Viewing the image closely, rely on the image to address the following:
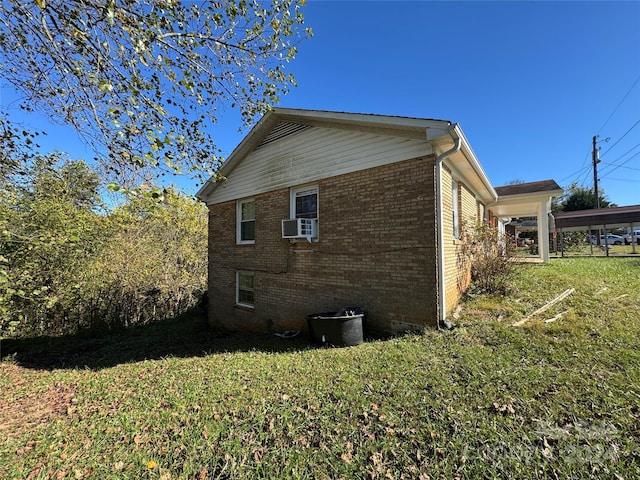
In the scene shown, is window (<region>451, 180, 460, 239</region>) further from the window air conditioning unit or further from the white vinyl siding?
the window air conditioning unit

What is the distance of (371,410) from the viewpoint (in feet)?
9.96

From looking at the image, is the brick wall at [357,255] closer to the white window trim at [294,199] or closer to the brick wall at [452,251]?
the white window trim at [294,199]

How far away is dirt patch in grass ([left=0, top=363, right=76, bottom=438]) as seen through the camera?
3.64 m

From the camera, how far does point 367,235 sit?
5879 millimetres

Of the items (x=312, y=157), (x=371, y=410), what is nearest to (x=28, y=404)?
(x=371, y=410)

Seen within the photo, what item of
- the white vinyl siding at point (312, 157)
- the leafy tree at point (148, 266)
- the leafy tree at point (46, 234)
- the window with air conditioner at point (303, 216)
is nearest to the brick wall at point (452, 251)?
the white vinyl siding at point (312, 157)

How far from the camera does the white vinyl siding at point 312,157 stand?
5629 mm

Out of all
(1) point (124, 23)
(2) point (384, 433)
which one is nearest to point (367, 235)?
(2) point (384, 433)

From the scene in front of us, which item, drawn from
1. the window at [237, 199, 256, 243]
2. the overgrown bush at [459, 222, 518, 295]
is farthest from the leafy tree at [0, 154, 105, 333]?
the overgrown bush at [459, 222, 518, 295]

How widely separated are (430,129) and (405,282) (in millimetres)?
2815

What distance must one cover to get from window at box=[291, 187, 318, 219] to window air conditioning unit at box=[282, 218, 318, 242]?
0.79ft

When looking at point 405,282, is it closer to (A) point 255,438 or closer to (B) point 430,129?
(B) point 430,129

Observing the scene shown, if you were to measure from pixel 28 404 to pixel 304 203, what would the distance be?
6249 millimetres

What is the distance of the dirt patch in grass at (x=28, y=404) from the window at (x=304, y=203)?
553 centimetres
